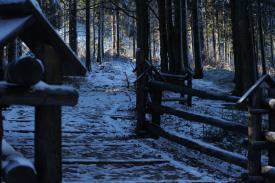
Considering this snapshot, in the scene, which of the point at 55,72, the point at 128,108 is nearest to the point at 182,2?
the point at 128,108

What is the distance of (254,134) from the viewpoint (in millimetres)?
6246

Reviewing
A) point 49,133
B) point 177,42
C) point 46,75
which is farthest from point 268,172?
point 177,42

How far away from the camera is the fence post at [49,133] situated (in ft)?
12.5

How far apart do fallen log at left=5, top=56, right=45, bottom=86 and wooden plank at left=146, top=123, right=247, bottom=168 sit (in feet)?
12.8

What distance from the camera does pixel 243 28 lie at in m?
13.1

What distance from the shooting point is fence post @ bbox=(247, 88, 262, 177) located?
6180 millimetres

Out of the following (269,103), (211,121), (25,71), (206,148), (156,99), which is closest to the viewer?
(25,71)

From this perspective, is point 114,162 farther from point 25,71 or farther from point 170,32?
point 170,32

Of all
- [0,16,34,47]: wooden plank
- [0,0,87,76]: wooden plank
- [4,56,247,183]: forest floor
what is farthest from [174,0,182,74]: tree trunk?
[0,16,34,47]: wooden plank

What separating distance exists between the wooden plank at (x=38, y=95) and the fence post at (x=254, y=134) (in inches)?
126

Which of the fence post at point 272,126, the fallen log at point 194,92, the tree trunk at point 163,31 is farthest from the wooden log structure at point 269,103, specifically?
the tree trunk at point 163,31

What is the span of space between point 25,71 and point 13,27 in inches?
14.6

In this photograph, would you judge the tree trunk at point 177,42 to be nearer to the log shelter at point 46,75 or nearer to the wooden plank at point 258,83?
the wooden plank at point 258,83

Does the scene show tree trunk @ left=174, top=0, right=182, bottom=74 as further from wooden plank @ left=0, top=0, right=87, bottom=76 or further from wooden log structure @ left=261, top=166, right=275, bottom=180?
wooden plank @ left=0, top=0, right=87, bottom=76
